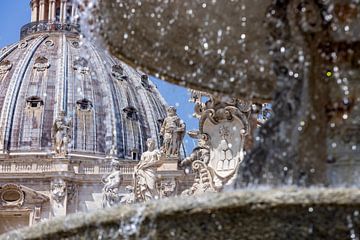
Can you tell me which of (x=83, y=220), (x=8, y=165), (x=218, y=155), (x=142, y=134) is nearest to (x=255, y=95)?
(x=83, y=220)

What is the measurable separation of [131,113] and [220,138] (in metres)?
53.0

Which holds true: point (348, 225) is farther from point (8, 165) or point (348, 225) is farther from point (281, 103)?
point (8, 165)

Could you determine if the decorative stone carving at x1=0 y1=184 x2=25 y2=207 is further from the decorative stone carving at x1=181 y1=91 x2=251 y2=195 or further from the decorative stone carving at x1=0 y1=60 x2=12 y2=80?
the decorative stone carving at x1=181 y1=91 x2=251 y2=195

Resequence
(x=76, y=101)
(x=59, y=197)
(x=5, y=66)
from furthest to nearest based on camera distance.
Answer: (x=5, y=66) < (x=76, y=101) < (x=59, y=197)

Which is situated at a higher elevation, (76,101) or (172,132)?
(76,101)

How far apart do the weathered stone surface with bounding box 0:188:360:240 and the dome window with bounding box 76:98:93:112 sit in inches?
2499

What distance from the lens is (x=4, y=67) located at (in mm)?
72875

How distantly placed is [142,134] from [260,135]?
6318 cm

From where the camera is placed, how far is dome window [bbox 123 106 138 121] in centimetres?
6906

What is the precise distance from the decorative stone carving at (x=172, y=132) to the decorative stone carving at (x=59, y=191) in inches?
409

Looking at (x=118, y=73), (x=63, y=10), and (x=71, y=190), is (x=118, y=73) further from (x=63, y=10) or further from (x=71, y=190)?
(x=71, y=190)

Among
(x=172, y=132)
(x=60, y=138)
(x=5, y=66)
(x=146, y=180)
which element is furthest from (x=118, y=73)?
(x=146, y=180)

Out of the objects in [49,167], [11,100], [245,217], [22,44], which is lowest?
[245,217]

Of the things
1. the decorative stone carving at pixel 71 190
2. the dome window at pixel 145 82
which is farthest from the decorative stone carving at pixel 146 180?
the dome window at pixel 145 82
